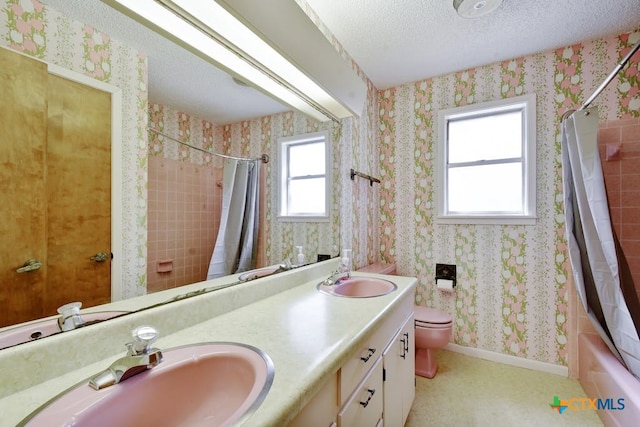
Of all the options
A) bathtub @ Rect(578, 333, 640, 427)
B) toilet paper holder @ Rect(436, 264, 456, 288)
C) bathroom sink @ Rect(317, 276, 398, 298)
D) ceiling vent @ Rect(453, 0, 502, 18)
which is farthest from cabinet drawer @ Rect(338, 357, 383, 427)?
ceiling vent @ Rect(453, 0, 502, 18)

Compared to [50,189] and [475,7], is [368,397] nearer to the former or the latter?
[50,189]

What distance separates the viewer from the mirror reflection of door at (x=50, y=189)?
59 cm

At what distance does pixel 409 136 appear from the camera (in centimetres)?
263

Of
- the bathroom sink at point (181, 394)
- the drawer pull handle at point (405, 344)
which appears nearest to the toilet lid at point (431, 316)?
the drawer pull handle at point (405, 344)

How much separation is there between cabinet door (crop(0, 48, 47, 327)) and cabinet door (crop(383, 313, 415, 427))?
1194 mm

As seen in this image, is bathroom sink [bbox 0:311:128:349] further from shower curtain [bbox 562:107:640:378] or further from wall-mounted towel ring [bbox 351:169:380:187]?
shower curtain [bbox 562:107:640:378]

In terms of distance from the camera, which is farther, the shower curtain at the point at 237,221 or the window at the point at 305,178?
the window at the point at 305,178

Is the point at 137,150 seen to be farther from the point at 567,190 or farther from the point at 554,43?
the point at 554,43

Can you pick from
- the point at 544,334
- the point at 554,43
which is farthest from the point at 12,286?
the point at 554,43

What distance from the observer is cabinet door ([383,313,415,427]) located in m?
1.26

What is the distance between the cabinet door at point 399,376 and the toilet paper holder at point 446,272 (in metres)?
0.96

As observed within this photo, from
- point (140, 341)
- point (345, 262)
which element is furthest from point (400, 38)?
point (140, 341)

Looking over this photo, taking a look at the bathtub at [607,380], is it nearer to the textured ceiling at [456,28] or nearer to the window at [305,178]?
the window at [305,178]

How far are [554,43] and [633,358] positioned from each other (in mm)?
2075
